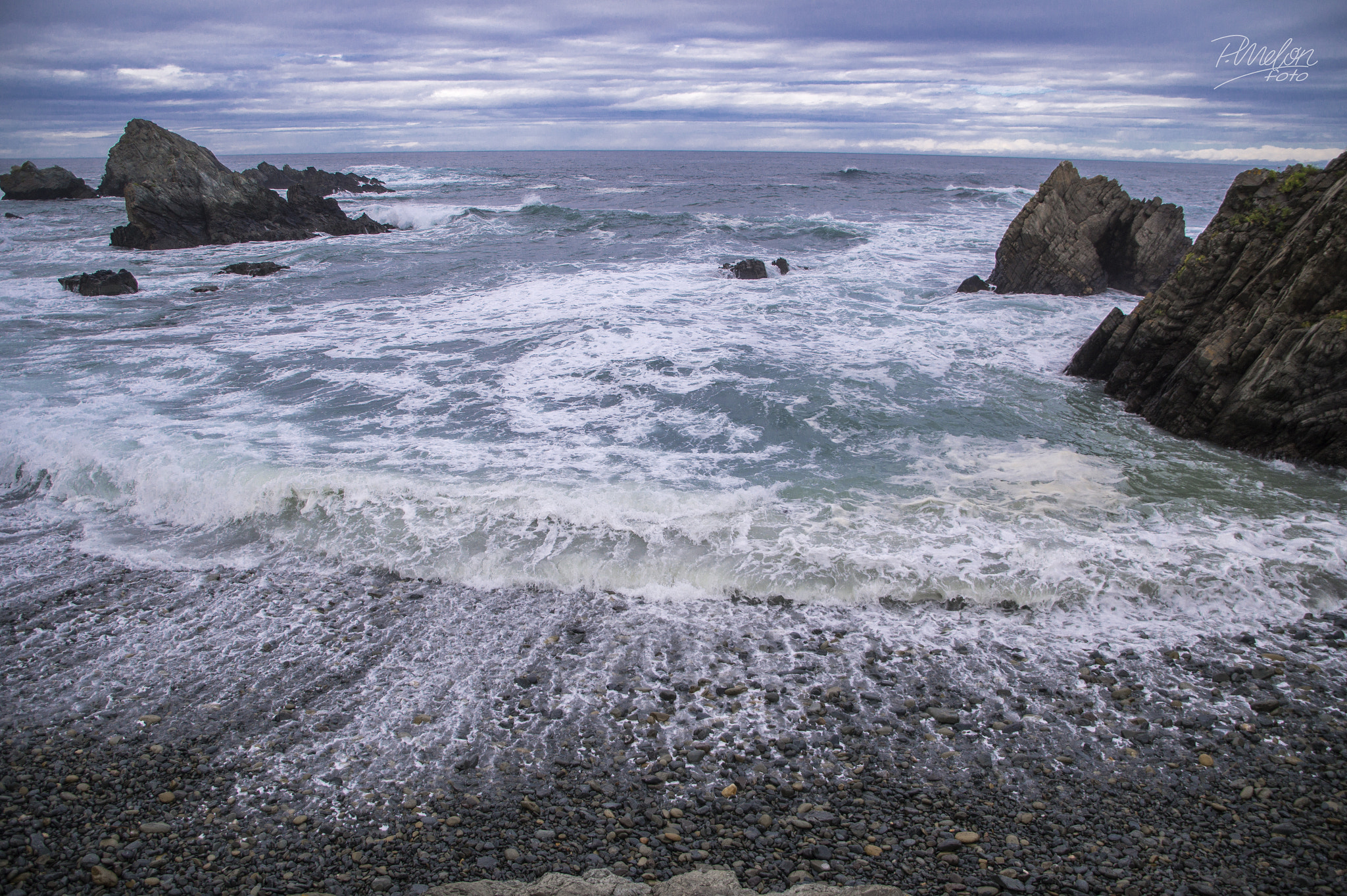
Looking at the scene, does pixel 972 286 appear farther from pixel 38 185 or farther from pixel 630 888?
pixel 38 185

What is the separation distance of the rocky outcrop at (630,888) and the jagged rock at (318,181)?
61.7 m

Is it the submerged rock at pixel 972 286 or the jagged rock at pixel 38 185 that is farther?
the jagged rock at pixel 38 185

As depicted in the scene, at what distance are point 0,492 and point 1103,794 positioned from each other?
1254 cm

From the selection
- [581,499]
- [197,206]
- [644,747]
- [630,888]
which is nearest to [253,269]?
[197,206]

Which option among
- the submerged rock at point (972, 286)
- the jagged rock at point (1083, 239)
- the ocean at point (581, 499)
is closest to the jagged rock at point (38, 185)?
the ocean at point (581, 499)

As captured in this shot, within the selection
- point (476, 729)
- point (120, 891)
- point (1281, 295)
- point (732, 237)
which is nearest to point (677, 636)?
point (476, 729)

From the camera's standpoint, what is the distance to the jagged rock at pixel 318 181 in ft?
183

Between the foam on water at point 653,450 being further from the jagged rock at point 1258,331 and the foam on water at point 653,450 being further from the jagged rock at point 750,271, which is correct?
the jagged rock at point 750,271

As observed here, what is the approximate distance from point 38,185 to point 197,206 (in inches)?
1217

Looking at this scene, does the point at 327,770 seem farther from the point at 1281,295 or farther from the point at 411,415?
the point at 1281,295

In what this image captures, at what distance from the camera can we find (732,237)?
31859 millimetres

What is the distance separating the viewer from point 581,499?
811cm

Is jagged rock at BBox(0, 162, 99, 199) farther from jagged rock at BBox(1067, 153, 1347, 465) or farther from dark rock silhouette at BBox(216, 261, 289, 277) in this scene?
jagged rock at BBox(1067, 153, 1347, 465)

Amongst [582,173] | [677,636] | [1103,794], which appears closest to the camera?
[1103,794]
